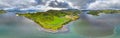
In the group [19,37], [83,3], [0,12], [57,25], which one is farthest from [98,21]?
[0,12]

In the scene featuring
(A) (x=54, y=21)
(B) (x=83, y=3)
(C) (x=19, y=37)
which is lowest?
(C) (x=19, y=37)

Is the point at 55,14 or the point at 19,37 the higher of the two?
the point at 55,14

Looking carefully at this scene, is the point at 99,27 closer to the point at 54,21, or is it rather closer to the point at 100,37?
the point at 100,37
